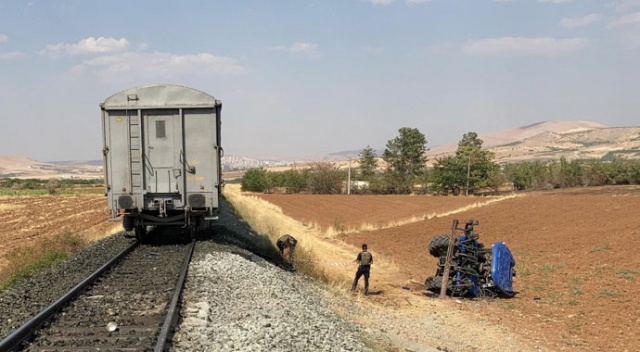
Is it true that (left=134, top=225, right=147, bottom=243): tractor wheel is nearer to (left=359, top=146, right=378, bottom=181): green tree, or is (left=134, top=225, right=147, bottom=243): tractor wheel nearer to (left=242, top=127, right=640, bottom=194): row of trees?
(left=242, top=127, right=640, bottom=194): row of trees

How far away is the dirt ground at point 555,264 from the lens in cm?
1216

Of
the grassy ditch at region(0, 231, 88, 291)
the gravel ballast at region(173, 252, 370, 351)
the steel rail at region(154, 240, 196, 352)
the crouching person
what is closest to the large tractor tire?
the crouching person

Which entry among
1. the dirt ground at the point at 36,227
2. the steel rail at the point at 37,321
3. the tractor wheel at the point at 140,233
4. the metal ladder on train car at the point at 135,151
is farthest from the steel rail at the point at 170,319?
the dirt ground at the point at 36,227

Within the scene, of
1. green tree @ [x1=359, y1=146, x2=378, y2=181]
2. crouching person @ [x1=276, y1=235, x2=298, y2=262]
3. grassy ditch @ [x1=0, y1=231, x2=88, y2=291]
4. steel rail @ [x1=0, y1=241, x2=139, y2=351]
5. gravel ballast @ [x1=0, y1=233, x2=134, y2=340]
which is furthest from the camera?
green tree @ [x1=359, y1=146, x2=378, y2=181]

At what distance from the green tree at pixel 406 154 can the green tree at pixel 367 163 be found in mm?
2163

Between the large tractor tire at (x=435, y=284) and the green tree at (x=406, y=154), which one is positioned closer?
the large tractor tire at (x=435, y=284)

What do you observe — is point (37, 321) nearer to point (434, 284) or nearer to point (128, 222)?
point (128, 222)

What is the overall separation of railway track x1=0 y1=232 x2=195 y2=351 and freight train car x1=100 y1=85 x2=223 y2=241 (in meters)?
3.19

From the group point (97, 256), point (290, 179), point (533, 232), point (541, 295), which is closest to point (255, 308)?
point (97, 256)

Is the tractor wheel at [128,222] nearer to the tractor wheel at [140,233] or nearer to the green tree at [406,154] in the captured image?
the tractor wheel at [140,233]

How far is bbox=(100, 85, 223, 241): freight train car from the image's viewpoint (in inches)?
556

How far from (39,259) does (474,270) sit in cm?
1215

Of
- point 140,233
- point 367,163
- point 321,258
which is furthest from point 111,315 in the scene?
point 367,163

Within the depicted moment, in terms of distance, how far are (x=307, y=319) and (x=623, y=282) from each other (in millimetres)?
11783
